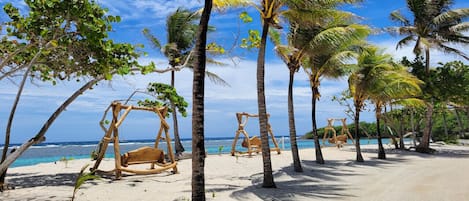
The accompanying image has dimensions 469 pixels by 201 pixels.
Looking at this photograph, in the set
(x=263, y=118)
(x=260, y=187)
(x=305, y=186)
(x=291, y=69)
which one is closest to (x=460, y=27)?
(x=291, y=69)

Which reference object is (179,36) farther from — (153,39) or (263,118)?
(263,118)

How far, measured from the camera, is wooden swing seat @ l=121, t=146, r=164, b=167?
12367 mm

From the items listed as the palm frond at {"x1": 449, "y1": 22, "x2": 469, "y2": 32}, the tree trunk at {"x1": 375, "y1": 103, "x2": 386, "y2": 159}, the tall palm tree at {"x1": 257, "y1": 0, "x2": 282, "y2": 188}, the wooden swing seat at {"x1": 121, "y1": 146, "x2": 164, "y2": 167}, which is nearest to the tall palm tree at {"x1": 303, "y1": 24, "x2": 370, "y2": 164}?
the tall palm tree at {"x1": 257, "y1": 0, "x2": 282, "y2": 188}

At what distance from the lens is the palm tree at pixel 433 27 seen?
904 inches

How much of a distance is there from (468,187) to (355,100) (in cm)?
898

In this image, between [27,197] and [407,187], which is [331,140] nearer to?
[407,187]

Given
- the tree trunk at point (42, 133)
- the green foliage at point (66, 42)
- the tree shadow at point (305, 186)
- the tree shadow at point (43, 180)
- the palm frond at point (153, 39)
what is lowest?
the tree shadow at point (43, 180)

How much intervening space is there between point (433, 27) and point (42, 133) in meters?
23.4

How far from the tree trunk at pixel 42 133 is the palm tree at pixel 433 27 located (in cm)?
2048

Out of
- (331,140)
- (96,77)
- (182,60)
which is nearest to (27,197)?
(96,77)

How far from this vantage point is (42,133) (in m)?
9.80

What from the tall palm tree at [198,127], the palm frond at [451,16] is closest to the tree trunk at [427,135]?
the palm frond at [451,16]

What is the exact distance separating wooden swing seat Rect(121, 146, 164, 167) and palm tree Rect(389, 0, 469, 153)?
60.4 feet

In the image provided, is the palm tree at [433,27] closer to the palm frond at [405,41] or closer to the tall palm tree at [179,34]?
the palm frond at [405,41]
